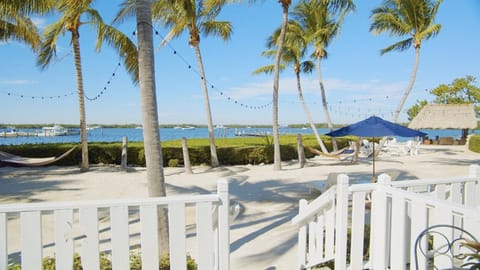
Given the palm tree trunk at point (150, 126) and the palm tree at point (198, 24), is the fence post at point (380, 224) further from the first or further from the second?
the palm tree at point (198, 24)

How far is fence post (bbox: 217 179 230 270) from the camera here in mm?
2072

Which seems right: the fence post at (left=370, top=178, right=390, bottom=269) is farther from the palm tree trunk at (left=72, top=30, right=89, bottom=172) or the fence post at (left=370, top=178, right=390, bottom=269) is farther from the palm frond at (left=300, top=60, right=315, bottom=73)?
the palm frond at (left=300, top=60, right=315, bottom=73)

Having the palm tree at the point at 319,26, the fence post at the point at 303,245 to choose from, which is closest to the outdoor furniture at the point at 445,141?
the palm tree at the point at 319,26

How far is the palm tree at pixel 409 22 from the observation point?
12.1 m

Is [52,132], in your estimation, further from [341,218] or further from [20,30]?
[341,218]

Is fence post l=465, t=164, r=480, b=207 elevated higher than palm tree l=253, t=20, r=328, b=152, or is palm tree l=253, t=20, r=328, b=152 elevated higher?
palm tree l=253, t=20, r=328, b=152

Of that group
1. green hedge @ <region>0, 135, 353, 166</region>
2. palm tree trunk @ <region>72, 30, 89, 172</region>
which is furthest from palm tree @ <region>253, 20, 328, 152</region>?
palm tree trunk @ <region>72, 30, 89, 172</region>

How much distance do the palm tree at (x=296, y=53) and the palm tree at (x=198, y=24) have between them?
3018 millimetres

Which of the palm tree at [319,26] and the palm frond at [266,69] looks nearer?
the palm tree at [319,26]

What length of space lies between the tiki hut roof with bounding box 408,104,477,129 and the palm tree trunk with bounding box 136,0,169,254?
2349 centimetres

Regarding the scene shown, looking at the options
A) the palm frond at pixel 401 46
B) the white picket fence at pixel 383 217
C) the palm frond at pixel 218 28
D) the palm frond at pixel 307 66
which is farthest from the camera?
the palm frond at pixel 307 66

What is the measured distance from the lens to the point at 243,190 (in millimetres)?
7082

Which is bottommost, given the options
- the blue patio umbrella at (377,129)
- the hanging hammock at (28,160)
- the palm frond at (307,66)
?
the hanging hammock at (28,160)

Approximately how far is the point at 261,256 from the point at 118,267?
187 cm
